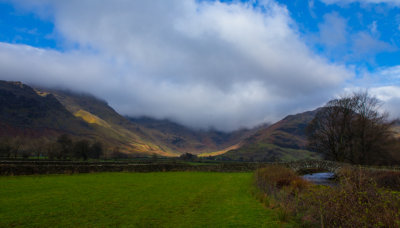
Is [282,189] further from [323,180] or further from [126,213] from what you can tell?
[323,180]

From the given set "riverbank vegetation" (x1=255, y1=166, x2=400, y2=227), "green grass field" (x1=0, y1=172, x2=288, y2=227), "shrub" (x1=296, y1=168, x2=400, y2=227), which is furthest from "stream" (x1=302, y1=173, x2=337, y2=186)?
"shrub" (x1=296, y1=168, x2=400, y2=227)

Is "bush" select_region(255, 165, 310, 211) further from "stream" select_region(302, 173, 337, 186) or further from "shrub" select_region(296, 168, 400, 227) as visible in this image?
"stream" select_region(302, 173, 337, 186)

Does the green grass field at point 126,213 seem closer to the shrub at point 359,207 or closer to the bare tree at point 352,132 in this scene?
the shrub at point 359,207

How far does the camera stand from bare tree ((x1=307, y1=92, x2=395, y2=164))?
43.1m

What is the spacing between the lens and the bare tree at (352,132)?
141 ft

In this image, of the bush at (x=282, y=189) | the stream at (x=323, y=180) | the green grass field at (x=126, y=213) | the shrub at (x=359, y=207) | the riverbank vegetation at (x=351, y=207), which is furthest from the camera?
the stream at (x=323, y=180)

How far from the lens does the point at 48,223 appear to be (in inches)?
436

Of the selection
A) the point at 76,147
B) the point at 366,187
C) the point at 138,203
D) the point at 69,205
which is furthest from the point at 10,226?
the point at 76,147

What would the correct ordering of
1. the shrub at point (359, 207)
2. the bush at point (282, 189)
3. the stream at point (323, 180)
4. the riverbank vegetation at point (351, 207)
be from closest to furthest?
the shrub at point (359, 207) → the riverbank vegetation at point (351, 207) → the bush at point (282, 189) → the stream at point (323, 180)

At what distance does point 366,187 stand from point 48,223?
14.2 metres

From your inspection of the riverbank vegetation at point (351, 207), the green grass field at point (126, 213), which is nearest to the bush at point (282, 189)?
the riverbank vegetation at point (351, 207)

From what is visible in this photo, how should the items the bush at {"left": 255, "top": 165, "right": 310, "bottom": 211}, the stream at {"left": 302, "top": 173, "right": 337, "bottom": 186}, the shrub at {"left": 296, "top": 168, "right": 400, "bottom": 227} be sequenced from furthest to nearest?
the stream at {"left": 302, "top": 173, "right": 337, "bottom": 186}, the bush at {"left": 255, "top": 165, "right": 310, "bottom": 211}, the shrub at {"left": 296, "top": 168, "right": 400, "bottom": 227}

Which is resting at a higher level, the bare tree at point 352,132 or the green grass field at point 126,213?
the bare tree at point 352,132

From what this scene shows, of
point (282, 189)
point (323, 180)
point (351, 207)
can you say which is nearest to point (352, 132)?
point (323, 180)
